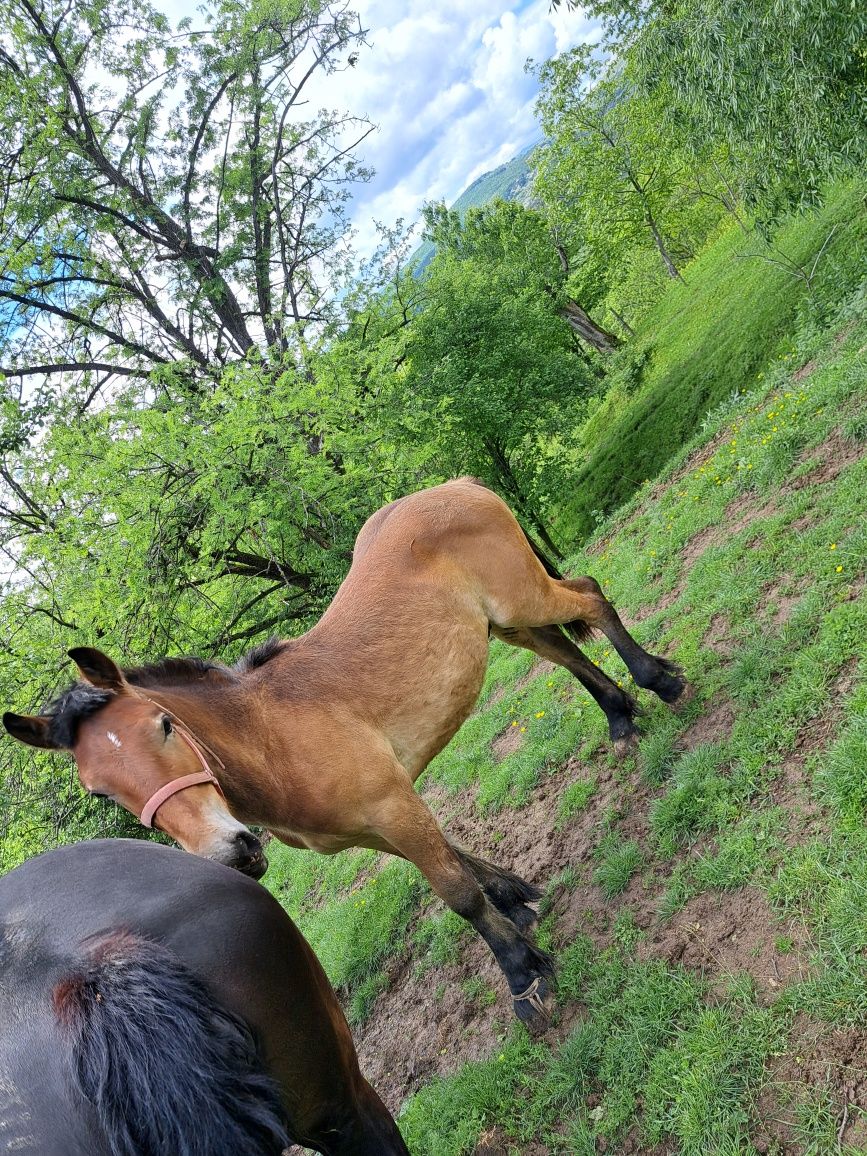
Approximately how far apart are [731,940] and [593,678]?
218 cm

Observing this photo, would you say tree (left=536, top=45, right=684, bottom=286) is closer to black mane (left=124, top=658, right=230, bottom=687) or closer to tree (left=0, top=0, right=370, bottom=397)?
tree (left=0, top=0, right=370, bottom=397)

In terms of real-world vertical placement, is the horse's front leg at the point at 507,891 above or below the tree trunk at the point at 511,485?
below

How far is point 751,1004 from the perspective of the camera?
9.20 feet

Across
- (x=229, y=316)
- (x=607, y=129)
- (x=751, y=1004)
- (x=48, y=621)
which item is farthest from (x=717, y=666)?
(x=607, y=129)

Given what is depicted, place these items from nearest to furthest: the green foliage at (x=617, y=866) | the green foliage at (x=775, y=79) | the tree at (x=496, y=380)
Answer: the green foliage at (x=617, y=866)
the green foliage at (x=775, y=79)
the tree at (x=496, y=380)

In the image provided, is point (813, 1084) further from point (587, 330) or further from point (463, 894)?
point (587, 330)

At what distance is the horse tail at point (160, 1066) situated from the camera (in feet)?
5.67

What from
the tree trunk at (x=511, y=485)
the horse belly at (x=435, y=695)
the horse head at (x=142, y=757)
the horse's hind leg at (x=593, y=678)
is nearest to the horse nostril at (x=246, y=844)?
the horse head at (x=142, y=757)

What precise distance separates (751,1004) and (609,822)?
175 cm

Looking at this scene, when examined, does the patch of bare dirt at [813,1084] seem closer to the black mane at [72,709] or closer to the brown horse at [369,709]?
the brown horse at [369,709]

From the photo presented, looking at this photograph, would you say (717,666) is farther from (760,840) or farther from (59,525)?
(59,525)

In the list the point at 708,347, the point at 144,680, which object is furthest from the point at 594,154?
the point at 144,680

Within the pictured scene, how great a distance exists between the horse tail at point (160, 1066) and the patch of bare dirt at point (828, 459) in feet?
19.1

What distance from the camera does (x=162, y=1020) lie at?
1.81m
